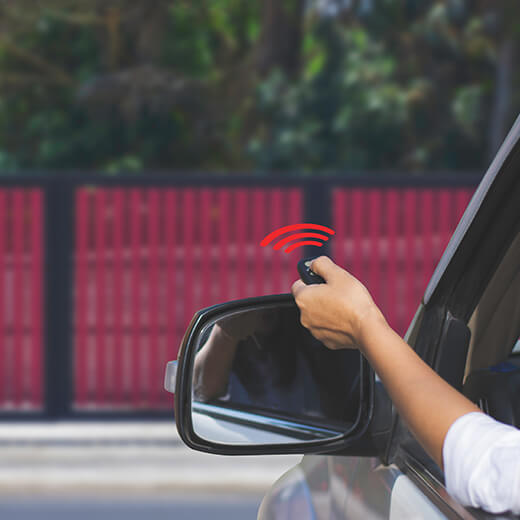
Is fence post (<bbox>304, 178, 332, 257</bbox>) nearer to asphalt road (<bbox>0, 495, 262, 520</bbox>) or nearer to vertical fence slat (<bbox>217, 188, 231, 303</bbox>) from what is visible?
vertical fence slat (<bbox>217, 188, 231, 303</bbox>)

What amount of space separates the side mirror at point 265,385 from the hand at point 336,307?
9.5 inches

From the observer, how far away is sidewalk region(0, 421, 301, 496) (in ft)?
19.2

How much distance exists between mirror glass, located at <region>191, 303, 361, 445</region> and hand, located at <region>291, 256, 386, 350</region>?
0.91ft

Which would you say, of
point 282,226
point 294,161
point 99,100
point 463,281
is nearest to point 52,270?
point 282,226

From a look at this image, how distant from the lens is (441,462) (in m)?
1.18

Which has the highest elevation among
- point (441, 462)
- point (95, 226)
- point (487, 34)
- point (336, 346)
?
point (487, 34)

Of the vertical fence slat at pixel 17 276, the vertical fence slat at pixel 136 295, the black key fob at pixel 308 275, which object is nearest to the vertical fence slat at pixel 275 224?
the vertical fence slat at pixel 136 295

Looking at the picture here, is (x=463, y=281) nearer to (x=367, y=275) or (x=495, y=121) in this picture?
(x=367, y=275)

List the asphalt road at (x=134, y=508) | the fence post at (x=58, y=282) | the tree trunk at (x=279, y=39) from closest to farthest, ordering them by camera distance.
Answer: the asphalt road at (x=134, y=508) → the fence post at (x=58, y=282) → the tree trunk at (x=279, y=39)

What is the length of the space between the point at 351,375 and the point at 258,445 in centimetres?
21

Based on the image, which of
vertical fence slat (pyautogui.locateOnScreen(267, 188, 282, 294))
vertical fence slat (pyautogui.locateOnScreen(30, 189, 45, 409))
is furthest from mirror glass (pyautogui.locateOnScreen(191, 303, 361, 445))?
vertical fence slat (pyautogui.locateOnScreen(30, 189, 45, 409))

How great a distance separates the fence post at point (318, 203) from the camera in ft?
23.5

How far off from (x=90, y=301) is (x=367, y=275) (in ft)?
6.25

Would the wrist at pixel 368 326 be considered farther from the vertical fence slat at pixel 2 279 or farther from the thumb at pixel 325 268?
the vertical fence slat at pixel 2 279
